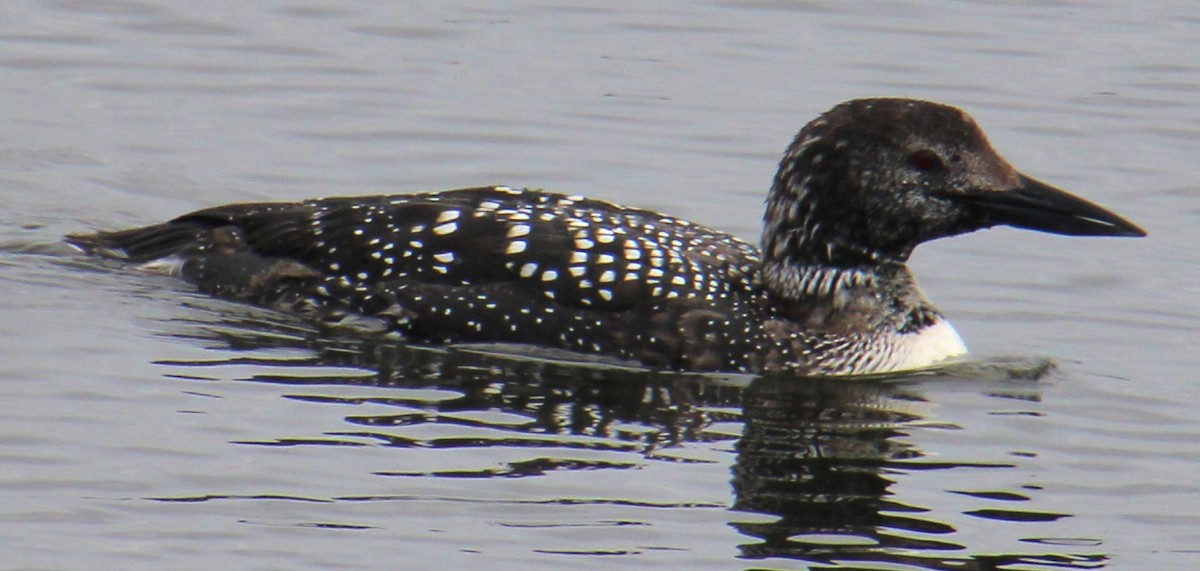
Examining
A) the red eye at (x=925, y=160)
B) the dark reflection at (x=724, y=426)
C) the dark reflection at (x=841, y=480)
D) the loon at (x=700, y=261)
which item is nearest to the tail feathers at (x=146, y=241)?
the loon at (x=700, y=261)

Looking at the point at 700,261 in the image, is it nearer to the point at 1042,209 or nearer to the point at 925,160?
the point at 925,160

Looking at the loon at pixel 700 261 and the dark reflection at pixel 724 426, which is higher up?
the loon at pixel 700 261

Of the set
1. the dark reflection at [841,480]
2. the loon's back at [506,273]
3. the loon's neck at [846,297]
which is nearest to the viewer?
the dark reflection at [841,480]

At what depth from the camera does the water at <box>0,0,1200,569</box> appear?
718 centimetres

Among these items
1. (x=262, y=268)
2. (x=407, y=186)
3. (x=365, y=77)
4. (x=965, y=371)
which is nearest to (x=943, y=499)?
(x=965, y=371)

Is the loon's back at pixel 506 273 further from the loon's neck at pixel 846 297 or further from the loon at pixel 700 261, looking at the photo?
the loon's neck at pixel 846 297

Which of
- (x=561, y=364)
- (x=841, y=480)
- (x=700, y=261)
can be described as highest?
(x=700, y=261)

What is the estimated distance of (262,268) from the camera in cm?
947

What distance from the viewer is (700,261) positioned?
361 inches

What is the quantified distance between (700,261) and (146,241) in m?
2.33

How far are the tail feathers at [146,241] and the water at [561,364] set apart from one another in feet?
0.43

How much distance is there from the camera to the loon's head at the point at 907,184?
908 cm

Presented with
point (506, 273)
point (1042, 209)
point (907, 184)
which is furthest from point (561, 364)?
point (1042, 209)

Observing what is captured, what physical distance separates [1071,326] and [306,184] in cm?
367
